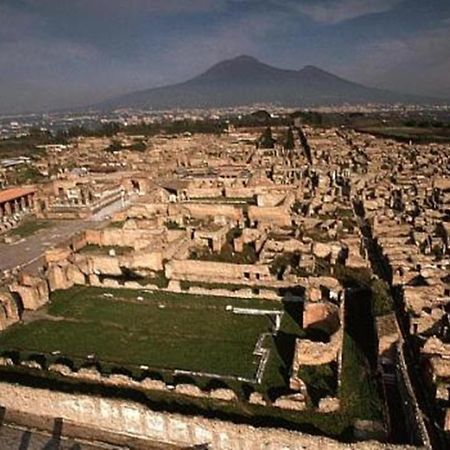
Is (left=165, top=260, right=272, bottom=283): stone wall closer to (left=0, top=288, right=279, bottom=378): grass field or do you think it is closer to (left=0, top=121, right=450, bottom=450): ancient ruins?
(left=0, top=121, right=450, bottom=450): ancient ruins

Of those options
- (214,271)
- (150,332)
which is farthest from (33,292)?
(214,271)

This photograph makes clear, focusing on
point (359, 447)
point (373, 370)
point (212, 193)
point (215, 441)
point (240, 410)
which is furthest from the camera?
point (212, 193)

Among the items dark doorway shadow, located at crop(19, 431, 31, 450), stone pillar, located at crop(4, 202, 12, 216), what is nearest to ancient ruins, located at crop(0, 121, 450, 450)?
stone pillar, located at crop(4, 202, 12, 216)

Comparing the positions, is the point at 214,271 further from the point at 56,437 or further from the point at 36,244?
the point at 36,244

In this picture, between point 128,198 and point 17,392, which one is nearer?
point 17,392

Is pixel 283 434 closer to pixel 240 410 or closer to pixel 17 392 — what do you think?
pixel 240 410

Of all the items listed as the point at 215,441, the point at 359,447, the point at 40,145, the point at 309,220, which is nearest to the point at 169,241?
the point at 309,220
